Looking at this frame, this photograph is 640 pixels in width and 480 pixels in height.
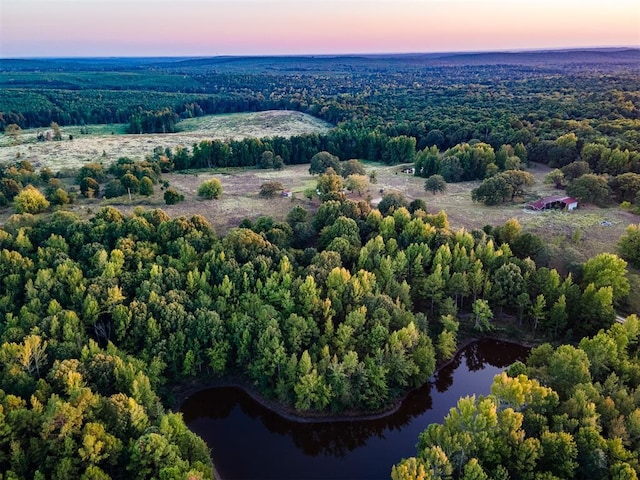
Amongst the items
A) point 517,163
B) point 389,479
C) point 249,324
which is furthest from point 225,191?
point 389,479

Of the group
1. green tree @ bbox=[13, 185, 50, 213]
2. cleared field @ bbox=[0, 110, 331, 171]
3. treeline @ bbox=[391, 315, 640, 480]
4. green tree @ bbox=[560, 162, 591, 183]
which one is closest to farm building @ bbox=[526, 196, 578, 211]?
green tree @ bbox=[560, 162, 591, 183]

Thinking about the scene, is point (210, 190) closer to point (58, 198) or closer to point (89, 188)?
point (89, 188)

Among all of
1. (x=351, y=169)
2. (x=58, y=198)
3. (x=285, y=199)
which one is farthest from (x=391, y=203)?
(x=58, y=198)

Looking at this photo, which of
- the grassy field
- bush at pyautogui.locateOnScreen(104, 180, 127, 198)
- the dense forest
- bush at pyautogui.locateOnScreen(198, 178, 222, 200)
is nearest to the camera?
the dense forest

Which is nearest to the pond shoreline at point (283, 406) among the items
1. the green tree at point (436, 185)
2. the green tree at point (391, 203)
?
the green tree at point (391, 203)

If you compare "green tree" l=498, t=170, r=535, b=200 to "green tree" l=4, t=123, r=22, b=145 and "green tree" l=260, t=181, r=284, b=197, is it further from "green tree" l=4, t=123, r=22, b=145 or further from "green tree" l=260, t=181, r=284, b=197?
"green tree" l=4, t=123, r=22, b=145
